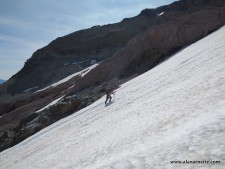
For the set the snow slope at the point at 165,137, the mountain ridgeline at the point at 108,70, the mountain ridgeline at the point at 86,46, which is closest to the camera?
the snow slope at the point at 165,137

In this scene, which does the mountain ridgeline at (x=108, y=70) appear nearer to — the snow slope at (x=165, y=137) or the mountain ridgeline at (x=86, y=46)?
the mountain ridgeline at (x=86, y=46)

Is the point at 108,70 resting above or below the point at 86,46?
below

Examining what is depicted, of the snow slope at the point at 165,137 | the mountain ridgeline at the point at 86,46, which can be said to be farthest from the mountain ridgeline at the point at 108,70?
the snow slope at the point at 165,137

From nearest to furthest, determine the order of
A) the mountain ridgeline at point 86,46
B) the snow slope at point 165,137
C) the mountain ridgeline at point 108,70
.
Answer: the snow slope at point 165,137 < the mountain ridgeline at point 108,70 < the mountain ridgeline at point 86,46

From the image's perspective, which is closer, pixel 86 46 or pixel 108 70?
pixel 108 70

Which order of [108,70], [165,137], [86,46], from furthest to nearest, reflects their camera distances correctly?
[86,46], [108,70], [165,137]

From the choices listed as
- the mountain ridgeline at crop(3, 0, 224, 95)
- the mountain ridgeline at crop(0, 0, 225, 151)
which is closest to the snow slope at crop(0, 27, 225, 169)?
the mountain ridgeline at crop(0, 0, 225, 151)

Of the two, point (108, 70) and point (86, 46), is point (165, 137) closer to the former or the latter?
point (108, 70)

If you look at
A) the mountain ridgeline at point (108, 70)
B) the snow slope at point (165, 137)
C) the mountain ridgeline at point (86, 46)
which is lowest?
the snow slope at point (165, 137)

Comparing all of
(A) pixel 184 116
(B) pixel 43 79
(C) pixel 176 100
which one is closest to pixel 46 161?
(C) pixel 176 100

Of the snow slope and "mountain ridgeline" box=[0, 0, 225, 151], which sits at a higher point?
"mountain ridgeline" box=[0, 0, 225, 151]

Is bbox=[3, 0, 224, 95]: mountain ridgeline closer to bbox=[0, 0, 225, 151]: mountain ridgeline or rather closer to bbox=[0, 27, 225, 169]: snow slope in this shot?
bbox=[0, 0, 225, 151]: mountain ridgeline

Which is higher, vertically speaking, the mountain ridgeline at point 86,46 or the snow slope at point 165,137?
the mountain ridgeline at point 86,46

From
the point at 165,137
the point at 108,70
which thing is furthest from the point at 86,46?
the point at 165,137
